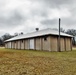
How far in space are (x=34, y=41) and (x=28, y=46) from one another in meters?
2.71

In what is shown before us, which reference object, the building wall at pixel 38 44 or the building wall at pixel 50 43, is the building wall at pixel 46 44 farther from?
the building wall at pixel 38 44

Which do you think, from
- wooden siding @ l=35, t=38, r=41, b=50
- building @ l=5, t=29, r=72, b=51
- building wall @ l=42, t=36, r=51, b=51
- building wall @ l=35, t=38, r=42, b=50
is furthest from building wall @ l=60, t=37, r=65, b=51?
wooden siding @ l=35, t=38, r=41, b=50

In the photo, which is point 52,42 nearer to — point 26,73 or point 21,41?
point 21,41

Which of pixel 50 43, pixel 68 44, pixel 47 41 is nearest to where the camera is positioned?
pixel 50 43

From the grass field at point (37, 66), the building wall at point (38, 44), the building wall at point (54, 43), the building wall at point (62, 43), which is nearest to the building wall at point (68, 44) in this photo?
the building wall at point (62, 43)

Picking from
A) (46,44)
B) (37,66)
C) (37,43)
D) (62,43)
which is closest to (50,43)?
(46,44)

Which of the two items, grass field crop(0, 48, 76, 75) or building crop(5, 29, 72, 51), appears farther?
building crop(5, 29, 72, 51)

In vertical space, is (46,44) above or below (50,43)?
below

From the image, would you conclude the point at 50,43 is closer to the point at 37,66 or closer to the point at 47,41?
the point at 47,41

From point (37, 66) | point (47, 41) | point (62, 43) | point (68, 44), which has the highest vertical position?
point (47, 41)

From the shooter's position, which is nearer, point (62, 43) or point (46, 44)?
point (46, 44)

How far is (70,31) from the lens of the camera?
92.3 meters

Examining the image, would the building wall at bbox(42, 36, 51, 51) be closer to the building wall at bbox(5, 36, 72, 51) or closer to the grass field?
the building wall at bbox(5, 36, 72, 51)

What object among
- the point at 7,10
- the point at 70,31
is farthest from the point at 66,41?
the point at 70,31
